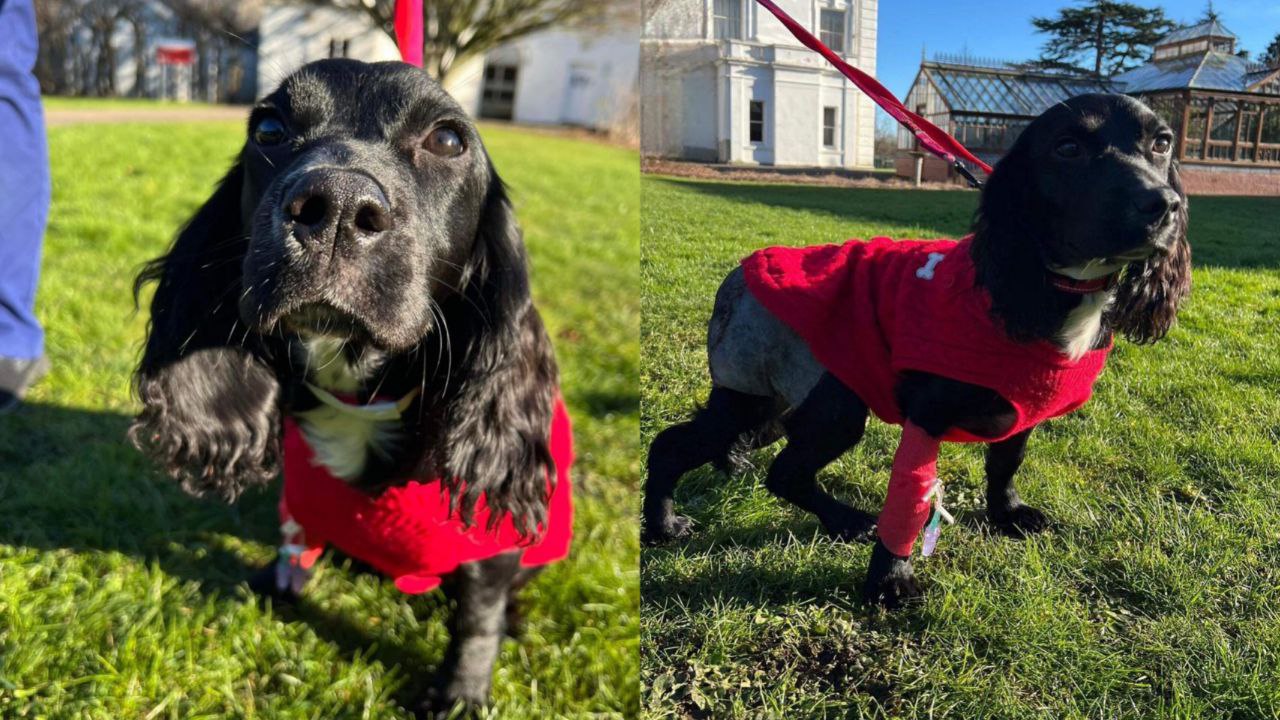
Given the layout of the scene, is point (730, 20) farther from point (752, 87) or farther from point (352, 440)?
point (352, 440)

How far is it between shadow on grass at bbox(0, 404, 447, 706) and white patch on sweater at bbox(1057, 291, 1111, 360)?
8.43ft

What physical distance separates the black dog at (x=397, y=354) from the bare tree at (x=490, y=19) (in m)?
2.54

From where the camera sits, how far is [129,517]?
3.61 m

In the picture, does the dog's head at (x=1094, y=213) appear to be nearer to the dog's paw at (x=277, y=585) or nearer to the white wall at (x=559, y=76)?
the dog's paw at (x=277, y=585)

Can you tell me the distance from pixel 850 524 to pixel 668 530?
0.80 feet

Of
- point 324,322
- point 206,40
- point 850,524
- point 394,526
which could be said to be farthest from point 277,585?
point 206,40

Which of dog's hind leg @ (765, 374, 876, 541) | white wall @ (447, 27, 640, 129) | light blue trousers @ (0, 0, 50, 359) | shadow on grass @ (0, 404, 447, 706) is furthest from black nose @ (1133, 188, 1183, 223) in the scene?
white wall @ (447, 27, 640, 129)

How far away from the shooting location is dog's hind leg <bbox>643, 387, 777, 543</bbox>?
1.15 metres

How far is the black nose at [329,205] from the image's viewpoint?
2.05 metres

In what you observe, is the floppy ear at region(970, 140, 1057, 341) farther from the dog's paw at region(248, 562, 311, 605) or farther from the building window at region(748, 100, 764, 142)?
the dog's paw at region(248, 562, 311, 605)

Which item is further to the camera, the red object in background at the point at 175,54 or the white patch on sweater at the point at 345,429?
the red object in background at the point at 175,54

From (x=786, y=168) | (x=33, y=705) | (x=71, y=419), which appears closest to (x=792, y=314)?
(x=786, y=168)

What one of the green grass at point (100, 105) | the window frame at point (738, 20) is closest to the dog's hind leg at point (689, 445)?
the window frame at point (738, 20)

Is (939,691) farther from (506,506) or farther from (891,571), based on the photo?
(506,506)
